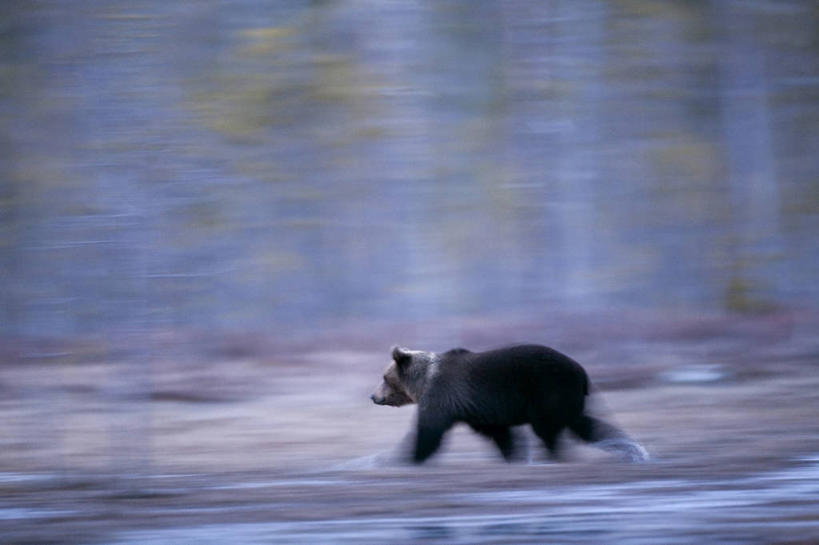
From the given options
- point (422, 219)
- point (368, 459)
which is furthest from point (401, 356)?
point (422, 219)

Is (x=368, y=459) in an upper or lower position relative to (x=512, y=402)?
lower

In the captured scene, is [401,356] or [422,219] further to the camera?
[422,219]

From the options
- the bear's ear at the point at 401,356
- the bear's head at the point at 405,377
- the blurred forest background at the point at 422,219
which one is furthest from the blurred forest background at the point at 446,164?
the bear's ear at the point at 401,356

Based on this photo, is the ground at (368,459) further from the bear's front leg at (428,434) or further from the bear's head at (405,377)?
the bear's head at (405,377)

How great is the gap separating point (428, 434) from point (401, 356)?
3.72ft

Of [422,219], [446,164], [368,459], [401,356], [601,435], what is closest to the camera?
[601,435]

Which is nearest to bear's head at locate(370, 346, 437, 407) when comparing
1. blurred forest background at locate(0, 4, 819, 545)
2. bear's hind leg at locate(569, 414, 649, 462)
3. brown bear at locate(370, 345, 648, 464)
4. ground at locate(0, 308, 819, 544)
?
brown bear at locate(370, 345, 648, 464)

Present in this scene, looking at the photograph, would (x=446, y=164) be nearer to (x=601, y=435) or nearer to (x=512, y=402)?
(x=512, y=402)

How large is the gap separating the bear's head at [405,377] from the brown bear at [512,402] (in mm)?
372

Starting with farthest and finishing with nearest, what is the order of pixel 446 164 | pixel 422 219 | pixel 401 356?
pixel 446 164 → pixel 422 219 → pixel 401 356

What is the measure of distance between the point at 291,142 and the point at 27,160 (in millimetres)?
6352

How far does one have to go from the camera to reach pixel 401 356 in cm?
1055

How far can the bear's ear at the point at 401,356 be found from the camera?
34.5 ft

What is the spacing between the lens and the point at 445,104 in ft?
82.8
